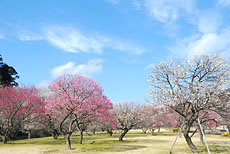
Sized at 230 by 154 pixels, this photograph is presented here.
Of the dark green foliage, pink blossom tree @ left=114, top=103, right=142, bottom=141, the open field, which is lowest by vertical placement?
the open field

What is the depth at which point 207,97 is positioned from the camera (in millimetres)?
15391

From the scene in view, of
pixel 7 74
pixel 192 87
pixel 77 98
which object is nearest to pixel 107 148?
pixel 77 98

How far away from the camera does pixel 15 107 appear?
95.5ft

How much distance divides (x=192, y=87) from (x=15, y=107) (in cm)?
2527

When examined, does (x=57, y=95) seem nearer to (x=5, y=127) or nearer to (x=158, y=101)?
(x=158, y=101)

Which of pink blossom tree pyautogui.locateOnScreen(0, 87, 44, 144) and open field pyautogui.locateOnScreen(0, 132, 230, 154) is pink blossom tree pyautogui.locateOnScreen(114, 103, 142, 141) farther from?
pink blossom tree pyautogui.locateOnScreen(0, 87, 44, 144)

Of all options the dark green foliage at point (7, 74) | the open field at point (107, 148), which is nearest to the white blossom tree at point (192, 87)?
the open field at point (107, 148)

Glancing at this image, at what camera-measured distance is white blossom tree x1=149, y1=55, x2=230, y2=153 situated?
51.2 feet

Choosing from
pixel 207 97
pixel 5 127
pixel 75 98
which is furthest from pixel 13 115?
pixel 207 97

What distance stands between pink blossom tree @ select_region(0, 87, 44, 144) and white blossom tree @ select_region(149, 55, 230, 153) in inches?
795

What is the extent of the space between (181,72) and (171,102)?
2907 millimetres

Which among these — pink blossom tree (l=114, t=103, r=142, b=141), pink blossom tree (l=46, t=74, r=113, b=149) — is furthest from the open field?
pink blossom tree (l=114, t=103, r=142, b=141)

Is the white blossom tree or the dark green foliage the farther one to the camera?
the dark green foliage

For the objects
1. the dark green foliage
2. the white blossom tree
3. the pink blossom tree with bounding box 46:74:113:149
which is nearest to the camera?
the white blossom tree
